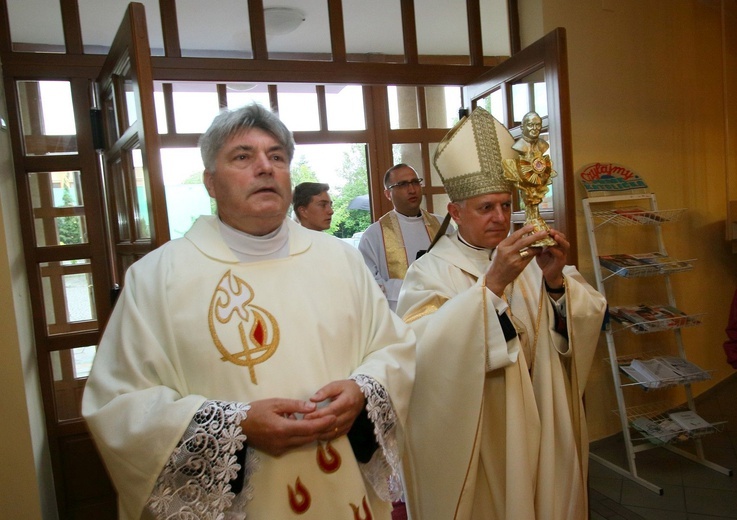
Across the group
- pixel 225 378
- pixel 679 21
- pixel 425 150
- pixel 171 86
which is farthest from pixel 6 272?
pixel 679 21

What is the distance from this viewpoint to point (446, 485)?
199 cm

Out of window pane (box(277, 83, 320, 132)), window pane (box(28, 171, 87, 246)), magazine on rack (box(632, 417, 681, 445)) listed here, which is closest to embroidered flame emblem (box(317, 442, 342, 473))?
window pane (box(28, 171, 87, 246))

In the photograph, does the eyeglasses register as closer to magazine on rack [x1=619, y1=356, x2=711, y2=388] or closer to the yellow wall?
the yellow wall

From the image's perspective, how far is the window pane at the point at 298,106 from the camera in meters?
5.09

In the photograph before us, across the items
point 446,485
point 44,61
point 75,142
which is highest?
point 44,61

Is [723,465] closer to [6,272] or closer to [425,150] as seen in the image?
[425,150]

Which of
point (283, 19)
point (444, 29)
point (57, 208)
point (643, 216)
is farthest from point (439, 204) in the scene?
point (57, 208)

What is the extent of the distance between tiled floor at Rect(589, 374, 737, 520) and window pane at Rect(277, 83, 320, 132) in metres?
3.55

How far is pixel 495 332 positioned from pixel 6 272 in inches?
71.2

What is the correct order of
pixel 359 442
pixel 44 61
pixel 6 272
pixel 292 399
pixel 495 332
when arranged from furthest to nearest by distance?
pixel 44 61, pixel 6 272, pixel 495 332, pixel 359 442, pixel 292 399

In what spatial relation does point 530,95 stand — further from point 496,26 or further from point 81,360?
point 81,360

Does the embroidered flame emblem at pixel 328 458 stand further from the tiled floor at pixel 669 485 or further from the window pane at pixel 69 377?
the tiled floor at pixel 669 485

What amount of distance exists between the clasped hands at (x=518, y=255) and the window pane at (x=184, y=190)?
12.0 ft

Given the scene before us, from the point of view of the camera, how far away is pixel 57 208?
2715mm
